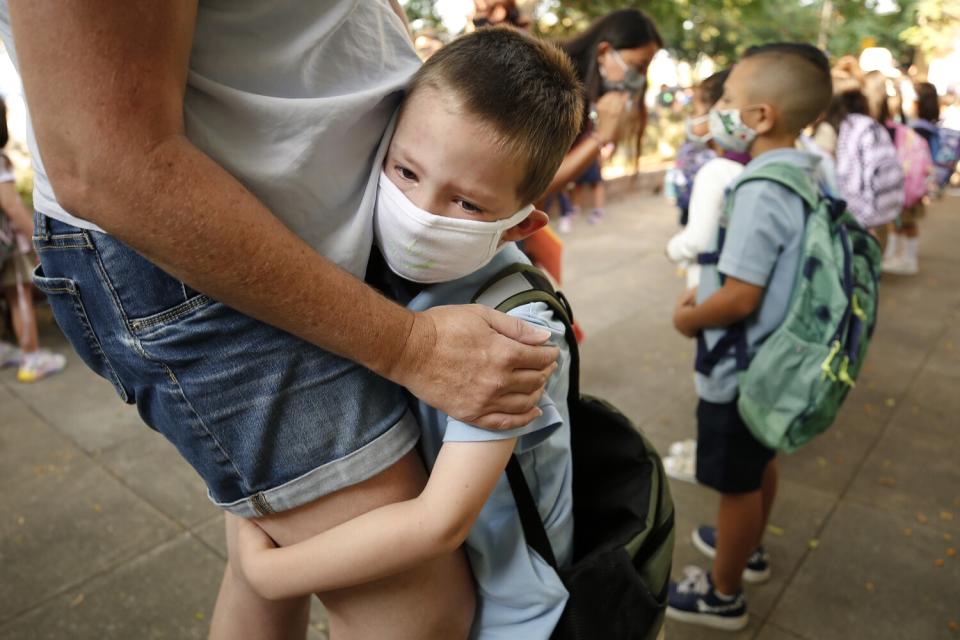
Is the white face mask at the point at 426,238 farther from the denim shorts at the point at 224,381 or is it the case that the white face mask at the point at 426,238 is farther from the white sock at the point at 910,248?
the white sock at the point at 910,248

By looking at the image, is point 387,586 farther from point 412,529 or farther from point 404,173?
point 404,173

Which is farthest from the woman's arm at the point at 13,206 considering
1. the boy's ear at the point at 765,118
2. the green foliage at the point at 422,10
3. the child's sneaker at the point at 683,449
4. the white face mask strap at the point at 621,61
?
the green foliage at the point at 422,10

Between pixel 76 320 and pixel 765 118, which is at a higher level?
pixel 76 320

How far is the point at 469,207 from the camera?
1105mm

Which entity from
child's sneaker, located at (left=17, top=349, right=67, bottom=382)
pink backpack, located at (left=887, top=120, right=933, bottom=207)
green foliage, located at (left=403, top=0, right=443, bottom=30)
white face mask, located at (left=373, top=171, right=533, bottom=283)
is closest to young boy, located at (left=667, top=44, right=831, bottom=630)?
white face mask, located at (left=373, top=171, right=533, bottom=283)

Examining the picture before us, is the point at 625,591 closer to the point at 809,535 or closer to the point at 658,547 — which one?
the point at 658,547

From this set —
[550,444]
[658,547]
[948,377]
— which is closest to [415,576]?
[550,444]

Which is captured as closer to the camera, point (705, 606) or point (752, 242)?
point (752, 242)

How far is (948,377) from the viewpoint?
4.86 metres

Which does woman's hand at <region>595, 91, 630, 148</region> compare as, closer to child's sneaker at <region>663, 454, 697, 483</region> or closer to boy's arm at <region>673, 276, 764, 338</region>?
boy's arm at <region>673, 276, 764, 338</region>

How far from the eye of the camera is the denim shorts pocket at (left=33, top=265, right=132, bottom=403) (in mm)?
1025

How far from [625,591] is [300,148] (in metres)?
0.88

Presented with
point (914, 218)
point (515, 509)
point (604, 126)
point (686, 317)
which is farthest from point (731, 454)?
point (914, 218)

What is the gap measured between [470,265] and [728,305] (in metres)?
1.40
